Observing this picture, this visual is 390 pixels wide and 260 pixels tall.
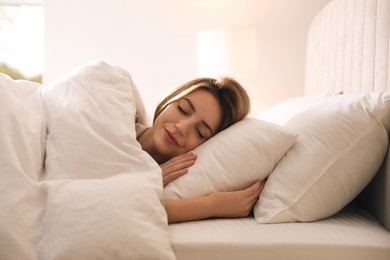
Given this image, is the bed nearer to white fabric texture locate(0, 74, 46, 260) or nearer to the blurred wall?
white fabric texture locate(0, 74, 46, 260)

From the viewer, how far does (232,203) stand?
1.10 meters

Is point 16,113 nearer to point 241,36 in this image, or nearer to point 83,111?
Result: point 83,111

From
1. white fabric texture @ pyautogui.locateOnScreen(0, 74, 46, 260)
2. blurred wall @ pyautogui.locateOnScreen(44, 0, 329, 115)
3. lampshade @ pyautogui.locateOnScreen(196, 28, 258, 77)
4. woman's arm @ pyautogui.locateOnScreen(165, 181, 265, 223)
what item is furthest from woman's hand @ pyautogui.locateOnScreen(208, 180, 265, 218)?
blurred wall @ pyautogui.locateOnScreen(44, 0, 329, 115)

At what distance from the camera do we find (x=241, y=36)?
2678 mm

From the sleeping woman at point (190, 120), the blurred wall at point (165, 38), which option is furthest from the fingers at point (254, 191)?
the blurred wall at point (165, 38)

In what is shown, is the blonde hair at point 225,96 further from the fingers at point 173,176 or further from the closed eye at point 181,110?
the fingers at point 173,176

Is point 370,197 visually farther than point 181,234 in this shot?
Yes

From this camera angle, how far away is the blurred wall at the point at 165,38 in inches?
121

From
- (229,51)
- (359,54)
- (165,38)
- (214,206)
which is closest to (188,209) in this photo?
(214,206)

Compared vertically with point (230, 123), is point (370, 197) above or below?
below

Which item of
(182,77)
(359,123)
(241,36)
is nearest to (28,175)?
(359,123)

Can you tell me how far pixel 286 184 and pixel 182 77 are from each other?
2.15m

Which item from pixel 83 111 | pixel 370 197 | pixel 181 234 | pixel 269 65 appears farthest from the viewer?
pixel 269 65

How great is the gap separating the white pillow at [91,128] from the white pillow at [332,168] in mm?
332
